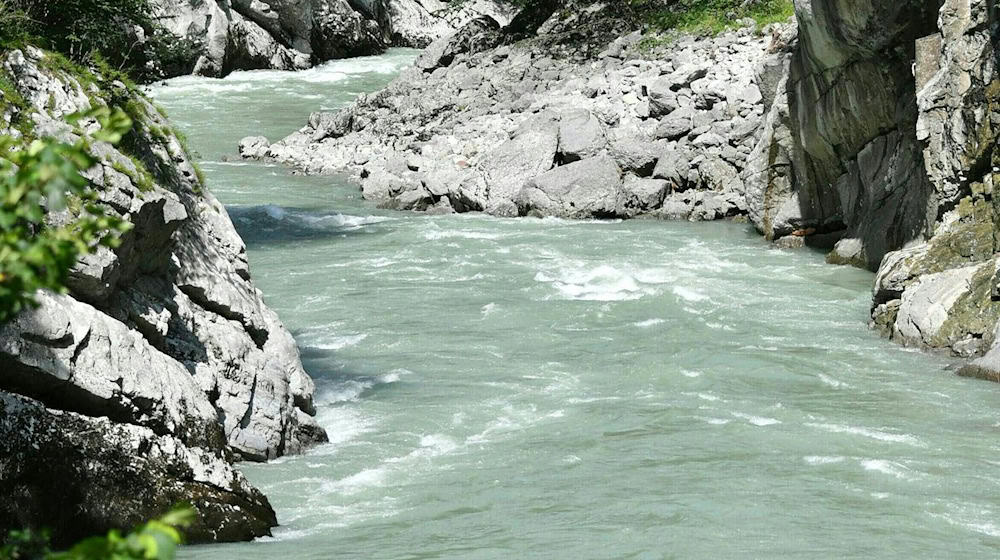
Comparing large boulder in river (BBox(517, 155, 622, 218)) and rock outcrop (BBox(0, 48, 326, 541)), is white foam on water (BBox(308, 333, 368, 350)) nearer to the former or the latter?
rock outcrop (BBox(0, 48, 326, 541))

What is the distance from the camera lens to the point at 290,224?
993 inches

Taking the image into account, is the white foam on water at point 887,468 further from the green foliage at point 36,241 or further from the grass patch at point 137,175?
the green foliage at point 36,241

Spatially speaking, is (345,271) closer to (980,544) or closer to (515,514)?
(515,514)

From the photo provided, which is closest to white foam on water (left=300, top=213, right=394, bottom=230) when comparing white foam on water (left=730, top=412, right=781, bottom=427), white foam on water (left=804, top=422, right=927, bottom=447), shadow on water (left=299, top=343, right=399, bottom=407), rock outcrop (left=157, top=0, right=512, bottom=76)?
shadow on water (left=299, top=343, right=399, bottom=407)

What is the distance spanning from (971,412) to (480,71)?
2419cm

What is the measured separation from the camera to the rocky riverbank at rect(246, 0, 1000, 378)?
16.2 metres

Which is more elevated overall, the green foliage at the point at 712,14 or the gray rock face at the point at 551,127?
the green foliage at the point at 712,14

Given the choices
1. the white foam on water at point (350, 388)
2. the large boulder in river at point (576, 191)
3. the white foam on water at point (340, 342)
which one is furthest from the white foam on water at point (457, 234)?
the white foam on water at point (350, 388)

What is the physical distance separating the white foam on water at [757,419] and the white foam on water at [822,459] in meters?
1.14

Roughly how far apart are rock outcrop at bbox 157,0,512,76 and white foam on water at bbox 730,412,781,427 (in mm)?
36635

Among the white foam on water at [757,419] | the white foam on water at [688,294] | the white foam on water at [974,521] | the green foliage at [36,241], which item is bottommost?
the white foam on water at [757,419]

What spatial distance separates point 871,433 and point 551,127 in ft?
54.0

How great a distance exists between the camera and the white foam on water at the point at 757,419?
11953 mm

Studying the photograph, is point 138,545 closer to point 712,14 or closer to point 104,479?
point 104,479
